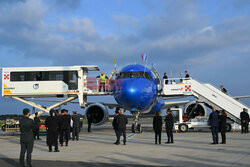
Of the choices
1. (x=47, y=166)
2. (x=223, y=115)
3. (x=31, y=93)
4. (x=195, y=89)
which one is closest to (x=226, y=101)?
(x=195, y=89)

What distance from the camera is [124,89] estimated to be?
18578 millimetres

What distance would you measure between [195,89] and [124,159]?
45.5 ft

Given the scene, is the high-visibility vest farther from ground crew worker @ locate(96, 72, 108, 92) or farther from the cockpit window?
the cockpit window

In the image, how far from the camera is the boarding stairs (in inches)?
853

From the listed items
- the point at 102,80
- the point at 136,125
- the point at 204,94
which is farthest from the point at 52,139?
the point at 204,94

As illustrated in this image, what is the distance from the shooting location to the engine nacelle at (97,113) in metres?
24.5

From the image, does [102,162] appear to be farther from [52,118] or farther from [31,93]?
[31,93]

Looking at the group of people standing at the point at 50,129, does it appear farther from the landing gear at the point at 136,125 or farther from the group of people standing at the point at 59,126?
the landing gear at the point at 136,125

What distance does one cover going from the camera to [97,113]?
25.0m

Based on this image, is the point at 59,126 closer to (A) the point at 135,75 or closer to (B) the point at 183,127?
(A) the point at 135,75

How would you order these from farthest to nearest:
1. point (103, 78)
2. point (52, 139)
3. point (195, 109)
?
point (195, 109) < point (103, 78) < point (52, 139)

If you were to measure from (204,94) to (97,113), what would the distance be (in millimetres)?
8416

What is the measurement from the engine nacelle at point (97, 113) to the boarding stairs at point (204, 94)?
5.27 metres

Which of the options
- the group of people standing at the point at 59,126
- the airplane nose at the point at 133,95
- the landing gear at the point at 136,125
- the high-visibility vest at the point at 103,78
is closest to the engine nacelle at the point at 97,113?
the high-visibility vest at the point at 103,78
